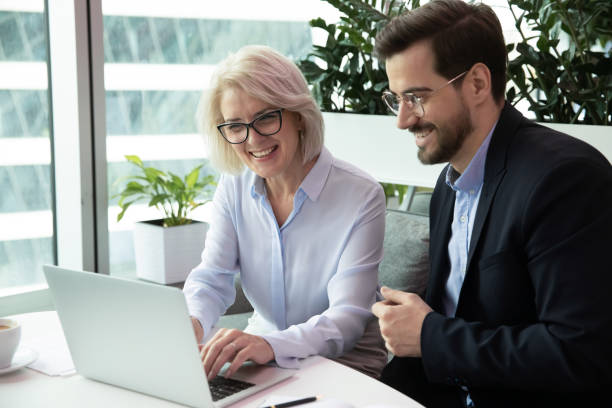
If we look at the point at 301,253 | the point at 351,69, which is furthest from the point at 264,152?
the point at 351,69

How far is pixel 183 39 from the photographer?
13.0 ft

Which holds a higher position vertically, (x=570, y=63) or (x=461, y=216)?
(x=570, y=63)

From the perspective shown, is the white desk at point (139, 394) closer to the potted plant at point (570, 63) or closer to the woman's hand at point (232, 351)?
the woman's hand at point (232, 351)

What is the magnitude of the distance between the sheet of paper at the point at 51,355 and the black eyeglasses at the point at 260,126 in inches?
26.9

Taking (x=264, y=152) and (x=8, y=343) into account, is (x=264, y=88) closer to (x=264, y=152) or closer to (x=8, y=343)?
(x=264, y=152)

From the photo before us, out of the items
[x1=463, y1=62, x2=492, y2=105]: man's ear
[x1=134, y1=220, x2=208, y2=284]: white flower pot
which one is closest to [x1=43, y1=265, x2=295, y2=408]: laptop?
[x1=463, y1=62, x2=492, y2=105]: man's ear

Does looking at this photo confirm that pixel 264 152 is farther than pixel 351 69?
No

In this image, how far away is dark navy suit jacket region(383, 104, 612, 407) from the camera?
1.25 m

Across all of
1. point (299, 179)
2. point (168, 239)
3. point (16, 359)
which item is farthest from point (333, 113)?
point (16, 359)

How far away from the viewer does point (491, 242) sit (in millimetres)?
1432

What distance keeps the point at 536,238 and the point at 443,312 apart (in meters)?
0.42

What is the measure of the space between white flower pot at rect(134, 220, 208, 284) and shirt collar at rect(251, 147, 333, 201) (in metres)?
1.61

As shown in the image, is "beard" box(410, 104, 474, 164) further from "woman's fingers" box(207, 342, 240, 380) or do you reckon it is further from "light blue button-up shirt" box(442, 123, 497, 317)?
"woman's fingers" box(207, 342, 240, 380)

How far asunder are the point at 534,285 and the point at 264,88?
34.5 inches
